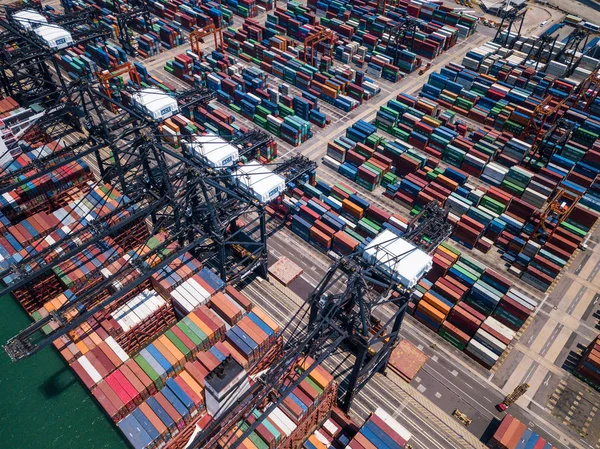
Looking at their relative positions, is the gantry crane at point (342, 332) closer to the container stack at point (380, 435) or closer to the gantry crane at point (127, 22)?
the container stack at point (380, 435)

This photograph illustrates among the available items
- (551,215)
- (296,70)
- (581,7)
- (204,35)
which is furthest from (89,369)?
(581,7)

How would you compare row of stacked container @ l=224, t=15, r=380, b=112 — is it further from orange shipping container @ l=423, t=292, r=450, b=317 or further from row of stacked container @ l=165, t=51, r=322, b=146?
orange shipping container @ l=423, t=292, r=450, b=317

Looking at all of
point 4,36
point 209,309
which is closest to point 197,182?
point 209,309

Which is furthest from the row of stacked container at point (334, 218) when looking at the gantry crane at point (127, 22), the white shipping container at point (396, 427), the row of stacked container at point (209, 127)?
the gantry crane at point (127, 22)

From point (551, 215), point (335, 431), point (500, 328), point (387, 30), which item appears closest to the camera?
point (335, 431)

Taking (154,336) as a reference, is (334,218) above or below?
above

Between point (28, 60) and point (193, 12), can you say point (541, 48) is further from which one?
point (28, 60)
